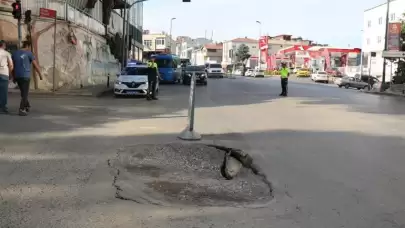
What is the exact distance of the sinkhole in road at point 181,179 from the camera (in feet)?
19.9

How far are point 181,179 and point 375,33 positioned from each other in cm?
7229

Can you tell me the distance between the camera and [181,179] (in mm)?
6996

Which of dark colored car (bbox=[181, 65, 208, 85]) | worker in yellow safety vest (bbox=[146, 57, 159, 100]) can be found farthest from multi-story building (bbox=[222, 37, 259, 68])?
worker in yellow safety vest (bbox=[146, 57, 159, 100])

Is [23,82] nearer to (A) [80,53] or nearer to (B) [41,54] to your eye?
(B) [41,54]

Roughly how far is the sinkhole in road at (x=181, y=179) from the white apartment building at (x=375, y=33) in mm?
62965

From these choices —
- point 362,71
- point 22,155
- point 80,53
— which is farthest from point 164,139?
point 362,71

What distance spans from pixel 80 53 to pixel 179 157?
18896 millimetres

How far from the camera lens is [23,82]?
12406mm

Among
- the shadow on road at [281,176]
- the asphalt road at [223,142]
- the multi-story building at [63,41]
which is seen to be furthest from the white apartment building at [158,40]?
the shadow on road at [281,176]

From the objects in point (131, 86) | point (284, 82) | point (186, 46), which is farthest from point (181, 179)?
point (186, 46)

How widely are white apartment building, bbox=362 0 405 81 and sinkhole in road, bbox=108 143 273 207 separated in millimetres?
62965

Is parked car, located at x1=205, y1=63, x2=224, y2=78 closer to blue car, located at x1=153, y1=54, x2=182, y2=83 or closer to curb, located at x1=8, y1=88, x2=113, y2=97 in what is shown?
blue car, located at x1=153, y1=54, x2=182, y2=83

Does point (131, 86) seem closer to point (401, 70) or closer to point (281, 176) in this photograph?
point (281, 176)

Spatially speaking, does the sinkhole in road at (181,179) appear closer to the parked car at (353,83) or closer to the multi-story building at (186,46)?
the parked car at (353,83)
